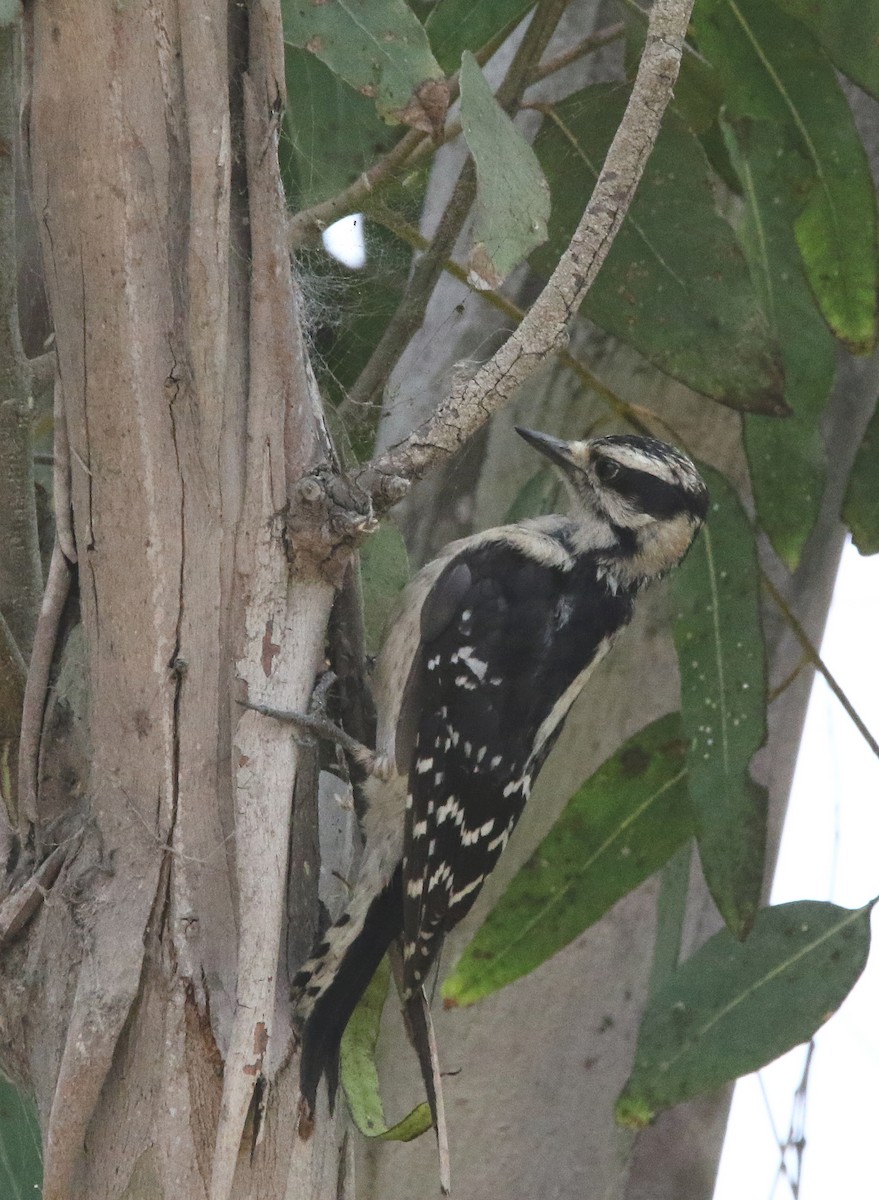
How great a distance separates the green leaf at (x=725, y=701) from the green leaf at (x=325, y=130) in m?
0.69

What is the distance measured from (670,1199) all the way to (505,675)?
3.16 feet

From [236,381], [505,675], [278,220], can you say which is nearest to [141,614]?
[236,381]

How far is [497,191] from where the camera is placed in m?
1.37

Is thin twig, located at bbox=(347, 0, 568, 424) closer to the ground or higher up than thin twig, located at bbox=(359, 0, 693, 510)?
higher up

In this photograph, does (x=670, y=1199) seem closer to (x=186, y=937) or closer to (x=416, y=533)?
(x=416, y=533)

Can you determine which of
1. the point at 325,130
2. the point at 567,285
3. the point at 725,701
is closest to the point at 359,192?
the point at 325,130

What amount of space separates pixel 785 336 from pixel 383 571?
0.68m

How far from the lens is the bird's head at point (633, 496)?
199 cm

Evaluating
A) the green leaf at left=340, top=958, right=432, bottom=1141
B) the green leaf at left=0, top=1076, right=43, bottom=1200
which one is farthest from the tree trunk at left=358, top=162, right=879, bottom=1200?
the green leaf at left=0, top=1076, right=43, bottom=1200

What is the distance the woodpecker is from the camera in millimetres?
1732

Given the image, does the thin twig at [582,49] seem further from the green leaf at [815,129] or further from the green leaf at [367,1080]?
the green leaf at [367,1080]

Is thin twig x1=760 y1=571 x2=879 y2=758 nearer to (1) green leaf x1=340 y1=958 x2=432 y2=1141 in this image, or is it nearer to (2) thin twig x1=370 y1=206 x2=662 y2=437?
(2) thin twig x1=370 y1=206 x2=662 y2=437

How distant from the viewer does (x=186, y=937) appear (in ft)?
4.08

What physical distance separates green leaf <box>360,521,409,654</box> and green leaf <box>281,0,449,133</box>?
0.55 meters
